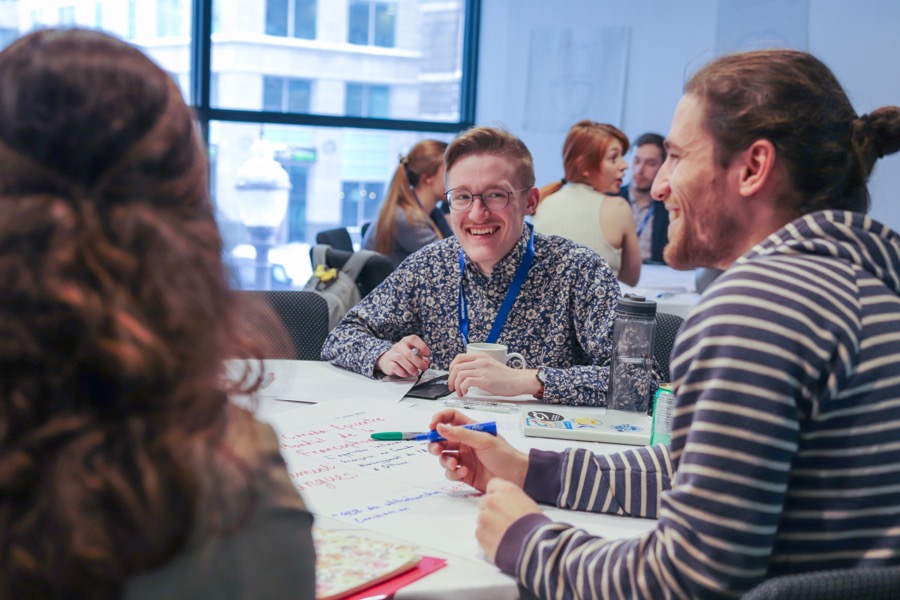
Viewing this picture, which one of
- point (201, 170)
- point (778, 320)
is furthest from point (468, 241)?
point (201, 170)

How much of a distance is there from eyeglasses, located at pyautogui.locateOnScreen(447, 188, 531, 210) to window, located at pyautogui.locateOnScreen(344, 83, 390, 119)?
4.44 metres

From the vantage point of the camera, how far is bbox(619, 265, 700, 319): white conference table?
371cm

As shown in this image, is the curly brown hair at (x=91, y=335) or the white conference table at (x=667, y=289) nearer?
the curly brown hair at (x=91, y=335)

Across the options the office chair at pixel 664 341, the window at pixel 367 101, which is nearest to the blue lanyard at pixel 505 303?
the office chair at pixel 664 341

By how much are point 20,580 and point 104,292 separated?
0.71 feet

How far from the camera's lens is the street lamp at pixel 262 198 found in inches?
251

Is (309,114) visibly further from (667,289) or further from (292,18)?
(667,289)

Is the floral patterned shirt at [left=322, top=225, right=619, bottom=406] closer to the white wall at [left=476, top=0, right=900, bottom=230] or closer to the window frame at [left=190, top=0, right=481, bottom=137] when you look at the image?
the white wall at [left=476, top=0, right=900, bottom=230]

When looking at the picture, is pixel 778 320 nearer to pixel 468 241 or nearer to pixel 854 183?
pixel 854 183

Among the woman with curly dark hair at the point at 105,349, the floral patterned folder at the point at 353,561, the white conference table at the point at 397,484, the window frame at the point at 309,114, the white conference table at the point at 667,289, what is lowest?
the white conference table at the point at 397,484

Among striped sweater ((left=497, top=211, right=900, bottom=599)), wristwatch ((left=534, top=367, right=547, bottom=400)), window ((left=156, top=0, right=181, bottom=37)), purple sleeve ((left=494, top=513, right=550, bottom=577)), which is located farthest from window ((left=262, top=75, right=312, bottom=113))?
striped sweater ((left=497, top=211, right=900, bottom=599))

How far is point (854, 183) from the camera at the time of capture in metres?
1.20

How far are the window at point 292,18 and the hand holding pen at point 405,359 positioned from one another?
4.78 meters

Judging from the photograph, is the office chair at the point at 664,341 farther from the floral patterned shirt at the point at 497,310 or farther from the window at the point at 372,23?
the window at the point at 372,23
